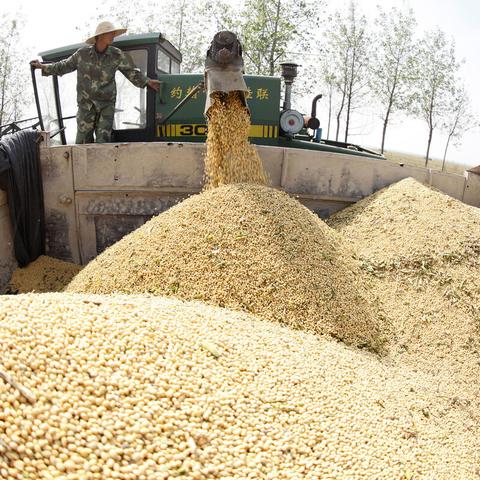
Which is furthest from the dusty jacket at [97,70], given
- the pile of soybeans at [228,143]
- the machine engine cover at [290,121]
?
the machine engine cover at [290,121]

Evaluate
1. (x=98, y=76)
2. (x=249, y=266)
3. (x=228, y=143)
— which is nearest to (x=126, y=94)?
(x=98, y=76)

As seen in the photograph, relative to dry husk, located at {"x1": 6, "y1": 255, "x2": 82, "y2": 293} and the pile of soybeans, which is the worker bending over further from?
dry husk, located at {"x1": 6, "y1": 255, "x2": 82, "y2": 293}

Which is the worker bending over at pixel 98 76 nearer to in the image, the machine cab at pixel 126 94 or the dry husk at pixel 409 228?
the machine cab at pixel 126 94

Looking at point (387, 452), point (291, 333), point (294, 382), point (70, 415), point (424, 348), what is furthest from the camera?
point (424, 348)

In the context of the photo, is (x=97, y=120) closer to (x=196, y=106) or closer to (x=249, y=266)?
(x=196, y=106)

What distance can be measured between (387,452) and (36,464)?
5.02 feet

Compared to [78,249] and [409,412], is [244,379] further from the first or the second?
[78,249]

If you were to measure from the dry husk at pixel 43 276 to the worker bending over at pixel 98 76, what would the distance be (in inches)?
58.7

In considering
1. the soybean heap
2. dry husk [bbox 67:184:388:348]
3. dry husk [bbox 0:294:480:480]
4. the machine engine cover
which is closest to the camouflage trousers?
the soybean heap

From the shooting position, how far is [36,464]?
5.60ft

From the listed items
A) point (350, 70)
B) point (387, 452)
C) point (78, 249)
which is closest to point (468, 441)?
point (387, 452)

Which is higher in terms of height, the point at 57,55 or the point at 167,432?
the point at 57,55

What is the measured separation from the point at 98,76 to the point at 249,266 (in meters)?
3.21

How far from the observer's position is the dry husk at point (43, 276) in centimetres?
506
